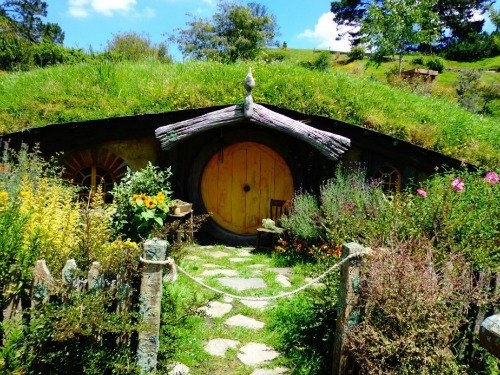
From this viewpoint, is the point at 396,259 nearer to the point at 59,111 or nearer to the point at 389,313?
the point at 389,313

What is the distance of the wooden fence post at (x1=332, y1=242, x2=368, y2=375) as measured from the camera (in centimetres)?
322

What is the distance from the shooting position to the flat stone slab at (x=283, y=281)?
5714mm

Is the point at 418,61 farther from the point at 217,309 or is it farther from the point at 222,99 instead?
the point at 217,309

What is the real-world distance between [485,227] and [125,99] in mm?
7033

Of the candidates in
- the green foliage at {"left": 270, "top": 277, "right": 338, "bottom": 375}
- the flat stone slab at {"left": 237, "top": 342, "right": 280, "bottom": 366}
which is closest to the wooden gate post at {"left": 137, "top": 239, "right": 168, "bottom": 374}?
the flat stone slab at {"left": 237, "top": 342, "right": 280, "bottom": 366}

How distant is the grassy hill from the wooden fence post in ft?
18.5

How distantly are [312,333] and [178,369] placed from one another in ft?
4.28

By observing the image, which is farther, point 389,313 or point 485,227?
point 485,227

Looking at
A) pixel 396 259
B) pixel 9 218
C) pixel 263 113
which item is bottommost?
pixel 396 259

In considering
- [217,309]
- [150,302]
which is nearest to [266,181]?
[217,309]

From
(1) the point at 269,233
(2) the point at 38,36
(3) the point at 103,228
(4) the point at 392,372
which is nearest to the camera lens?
(4) the point at 392,372

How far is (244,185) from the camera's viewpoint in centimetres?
864

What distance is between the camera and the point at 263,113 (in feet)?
24.0

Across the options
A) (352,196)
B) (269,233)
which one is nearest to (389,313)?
(352,196)
